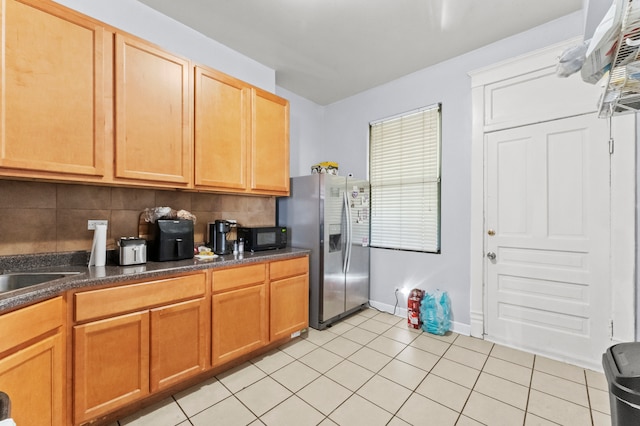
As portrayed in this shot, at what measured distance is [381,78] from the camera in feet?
11.3

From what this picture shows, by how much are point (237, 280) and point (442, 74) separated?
119 inches

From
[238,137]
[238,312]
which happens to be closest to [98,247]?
[238,312]

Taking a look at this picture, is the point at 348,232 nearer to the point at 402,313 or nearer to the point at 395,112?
the point at 402,313

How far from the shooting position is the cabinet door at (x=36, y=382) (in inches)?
47.9

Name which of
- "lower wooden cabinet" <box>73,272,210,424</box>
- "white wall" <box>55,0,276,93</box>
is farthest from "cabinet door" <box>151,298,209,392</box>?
"white wall" <box>55,0,276,93</box>

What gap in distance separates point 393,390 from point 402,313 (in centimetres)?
147

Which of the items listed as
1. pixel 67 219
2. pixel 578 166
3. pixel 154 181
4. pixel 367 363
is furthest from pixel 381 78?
pixel 67 219

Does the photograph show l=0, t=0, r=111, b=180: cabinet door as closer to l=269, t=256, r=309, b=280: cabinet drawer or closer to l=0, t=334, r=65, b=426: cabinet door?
l=0, t=334, r=65, b=426: cabinet door

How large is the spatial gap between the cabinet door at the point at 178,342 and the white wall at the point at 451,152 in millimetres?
2311

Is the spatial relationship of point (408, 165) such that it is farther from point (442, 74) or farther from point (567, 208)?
point (567, 208)

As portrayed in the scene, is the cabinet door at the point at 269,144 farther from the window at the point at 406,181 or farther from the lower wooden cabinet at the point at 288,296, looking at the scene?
the window at the point at 406,181

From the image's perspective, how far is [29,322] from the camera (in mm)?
1281

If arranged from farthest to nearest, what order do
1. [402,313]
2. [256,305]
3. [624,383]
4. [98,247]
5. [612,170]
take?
1. [402,313]
2. [256,305]
3. [612,170]
4. [98,247]
5. [624,383]

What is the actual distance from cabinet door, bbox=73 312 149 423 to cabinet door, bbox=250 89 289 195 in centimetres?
148
